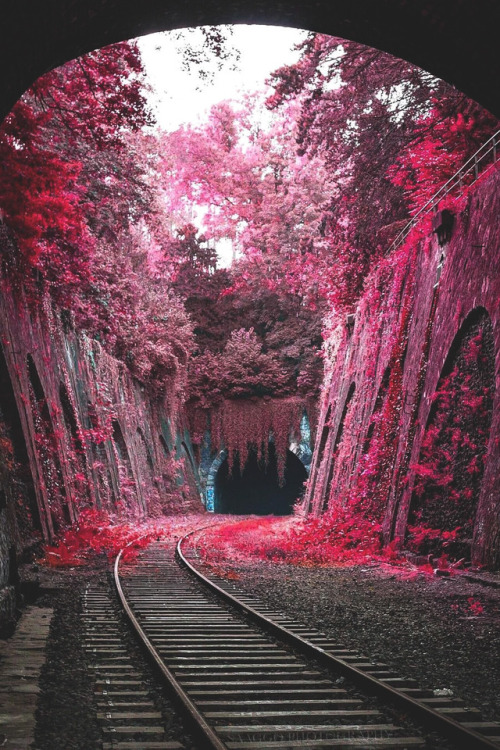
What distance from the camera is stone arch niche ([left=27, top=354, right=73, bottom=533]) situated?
47.0ft

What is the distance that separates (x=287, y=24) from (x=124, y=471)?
62.1 ft

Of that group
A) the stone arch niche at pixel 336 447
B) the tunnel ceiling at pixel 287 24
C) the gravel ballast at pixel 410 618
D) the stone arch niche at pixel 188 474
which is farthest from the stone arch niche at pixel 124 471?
the tunnel ceiling at pixel 287 24

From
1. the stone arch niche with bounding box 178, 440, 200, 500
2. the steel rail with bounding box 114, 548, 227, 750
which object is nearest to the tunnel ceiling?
the steel rail with bounding box 114, 548, 227, 750

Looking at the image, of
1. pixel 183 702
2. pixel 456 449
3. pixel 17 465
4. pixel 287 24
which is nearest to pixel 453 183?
pixel 456 449

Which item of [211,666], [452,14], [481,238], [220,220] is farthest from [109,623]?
[220,220]

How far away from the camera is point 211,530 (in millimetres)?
22781

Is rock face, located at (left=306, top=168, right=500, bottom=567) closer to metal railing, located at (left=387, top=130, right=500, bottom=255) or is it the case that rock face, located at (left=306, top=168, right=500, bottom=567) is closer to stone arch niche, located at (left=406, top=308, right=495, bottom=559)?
stone arch niche, located at (left=406, top=308, right=495, bottom=559)

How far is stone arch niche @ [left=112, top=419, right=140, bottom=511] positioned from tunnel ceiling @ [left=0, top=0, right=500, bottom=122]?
17701 millimetres

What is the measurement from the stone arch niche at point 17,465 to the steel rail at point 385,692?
581cm

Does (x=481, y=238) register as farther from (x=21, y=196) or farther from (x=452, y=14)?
(x=21, y=196)

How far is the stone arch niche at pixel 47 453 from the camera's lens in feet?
47.0

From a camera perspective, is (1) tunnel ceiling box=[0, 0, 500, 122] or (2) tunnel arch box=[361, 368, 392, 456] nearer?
(1) tunnel ceiling box=[0, 0, 500, 122]

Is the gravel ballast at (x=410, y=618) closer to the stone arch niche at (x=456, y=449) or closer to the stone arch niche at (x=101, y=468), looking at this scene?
the stone arch niche at (x=456, y=449)

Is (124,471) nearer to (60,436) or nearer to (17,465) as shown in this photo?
(60,436)
